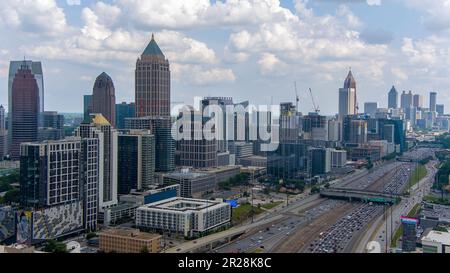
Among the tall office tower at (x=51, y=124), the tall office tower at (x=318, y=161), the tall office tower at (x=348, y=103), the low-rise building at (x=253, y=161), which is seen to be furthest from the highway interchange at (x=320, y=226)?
the tall office tower at (x=348, y=103)

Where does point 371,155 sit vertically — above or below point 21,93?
below

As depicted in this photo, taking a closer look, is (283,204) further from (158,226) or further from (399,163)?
(399,163)

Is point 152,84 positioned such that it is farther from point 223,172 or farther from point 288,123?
point 223,172

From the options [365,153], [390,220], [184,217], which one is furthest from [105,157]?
[365,153]

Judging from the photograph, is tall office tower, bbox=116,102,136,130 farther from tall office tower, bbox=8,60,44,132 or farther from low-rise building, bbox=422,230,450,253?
low-rise building, bbox=422,230,450,253
